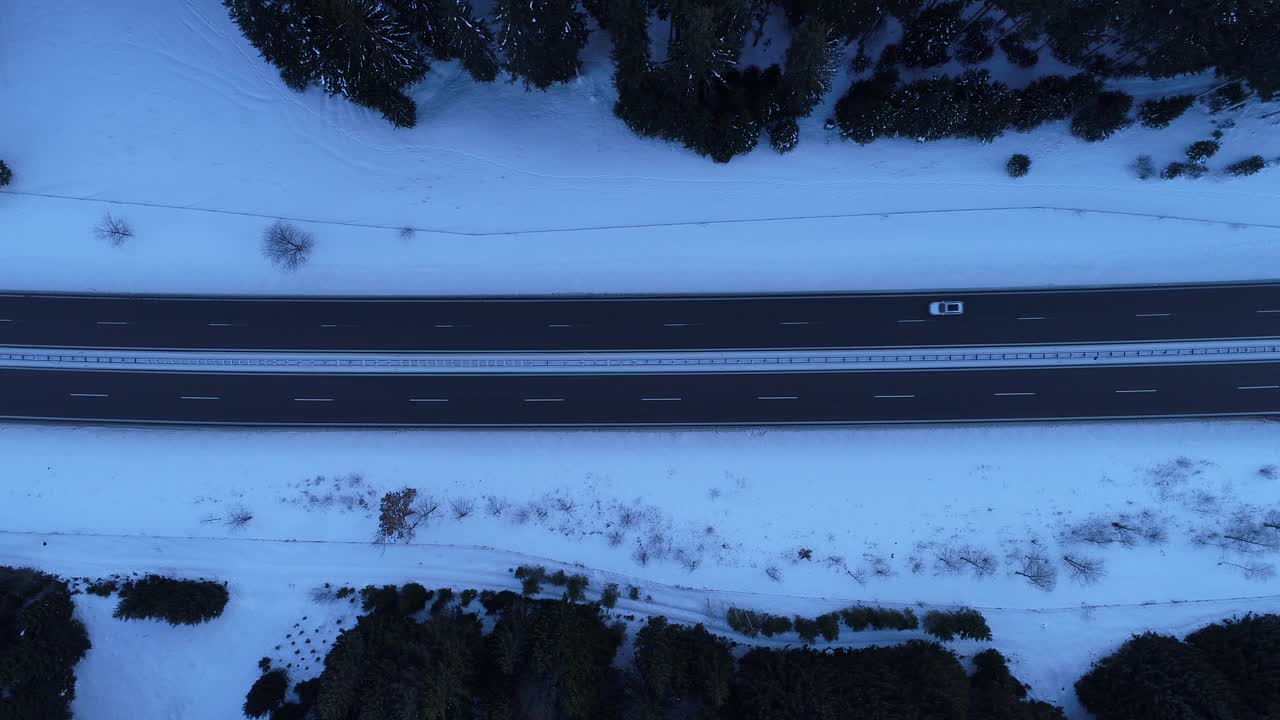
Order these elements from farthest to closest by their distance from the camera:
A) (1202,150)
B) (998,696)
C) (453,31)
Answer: (1202,150) < (998,696) < (453,31)

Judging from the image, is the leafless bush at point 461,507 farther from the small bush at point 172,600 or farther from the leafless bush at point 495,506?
the small bush at point 172,600

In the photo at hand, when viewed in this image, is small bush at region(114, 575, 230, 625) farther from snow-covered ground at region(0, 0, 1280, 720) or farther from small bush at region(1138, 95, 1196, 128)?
small bush at region(1138, 95, 1196, 128)

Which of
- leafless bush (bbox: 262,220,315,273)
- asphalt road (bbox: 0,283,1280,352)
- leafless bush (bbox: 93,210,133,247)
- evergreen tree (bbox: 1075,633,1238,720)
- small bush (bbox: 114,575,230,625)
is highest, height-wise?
leafless bush (bbox: 93,210,133,247)

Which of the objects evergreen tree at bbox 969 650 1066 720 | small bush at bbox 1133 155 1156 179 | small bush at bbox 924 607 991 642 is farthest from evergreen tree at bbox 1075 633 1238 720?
small bush at bbox 1133 155 1156 179

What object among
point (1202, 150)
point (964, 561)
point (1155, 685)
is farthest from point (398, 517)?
point (1202, 150)

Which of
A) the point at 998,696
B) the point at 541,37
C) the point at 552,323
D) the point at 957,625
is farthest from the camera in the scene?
the point at 552,323

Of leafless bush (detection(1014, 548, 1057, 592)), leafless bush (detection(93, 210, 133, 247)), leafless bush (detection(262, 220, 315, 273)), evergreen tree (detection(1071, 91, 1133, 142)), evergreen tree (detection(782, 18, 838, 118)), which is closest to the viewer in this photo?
evergreen tree (detection(782, 18, 838, 118))

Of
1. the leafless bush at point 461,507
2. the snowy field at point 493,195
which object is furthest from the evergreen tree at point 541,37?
the leafless bush at point 461,507

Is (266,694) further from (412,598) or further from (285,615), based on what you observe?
(412,598)

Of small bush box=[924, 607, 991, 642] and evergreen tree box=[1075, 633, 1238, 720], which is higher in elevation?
small bush box=[924, 607, 991, 642]
